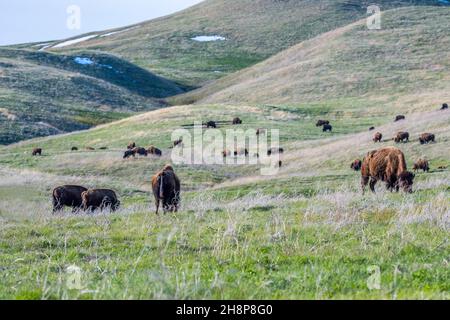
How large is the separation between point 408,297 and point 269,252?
326 centimetres

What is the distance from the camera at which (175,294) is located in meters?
5.55

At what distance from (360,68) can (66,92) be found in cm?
4103

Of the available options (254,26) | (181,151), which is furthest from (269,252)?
(254,26)

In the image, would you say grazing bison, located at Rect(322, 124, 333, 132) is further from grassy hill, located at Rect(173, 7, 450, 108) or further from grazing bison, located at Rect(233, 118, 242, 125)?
grassy hill, located at Rect(173, 7, 450, 108)

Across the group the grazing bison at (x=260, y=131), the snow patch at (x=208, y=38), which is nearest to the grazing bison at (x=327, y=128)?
the grazing bison at (x=260, y=131)

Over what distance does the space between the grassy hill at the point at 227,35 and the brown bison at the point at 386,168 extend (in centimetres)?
10675

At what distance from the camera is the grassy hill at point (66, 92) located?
2734 inches

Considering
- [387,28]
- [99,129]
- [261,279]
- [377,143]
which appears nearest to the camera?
[261,279]

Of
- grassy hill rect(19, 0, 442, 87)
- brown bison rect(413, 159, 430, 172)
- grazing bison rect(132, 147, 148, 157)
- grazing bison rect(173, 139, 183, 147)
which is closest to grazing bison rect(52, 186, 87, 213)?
brown bison rect(413, 159, 430, 172)

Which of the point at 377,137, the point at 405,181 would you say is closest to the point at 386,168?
the point at 405,181

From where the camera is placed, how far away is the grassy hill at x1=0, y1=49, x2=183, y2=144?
228 feet

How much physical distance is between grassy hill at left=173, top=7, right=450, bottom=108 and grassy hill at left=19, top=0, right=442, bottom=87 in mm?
33405

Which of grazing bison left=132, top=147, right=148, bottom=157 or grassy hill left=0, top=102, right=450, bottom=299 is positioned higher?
grassy hill left=0, top=102, right=450, bottom=299
